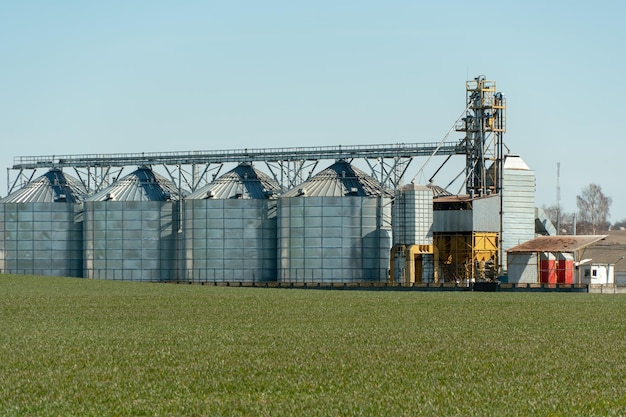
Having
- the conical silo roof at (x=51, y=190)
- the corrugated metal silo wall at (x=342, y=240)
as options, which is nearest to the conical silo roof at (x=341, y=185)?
the corrugated metal silo wall at (x=342, y=240)

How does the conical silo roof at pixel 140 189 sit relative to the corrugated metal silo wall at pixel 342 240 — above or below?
above

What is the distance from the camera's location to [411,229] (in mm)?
94312

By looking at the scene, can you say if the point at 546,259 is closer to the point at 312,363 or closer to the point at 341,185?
the point at 341,185

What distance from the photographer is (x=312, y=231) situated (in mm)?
99938

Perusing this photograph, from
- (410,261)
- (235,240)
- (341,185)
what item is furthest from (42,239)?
(410,261)

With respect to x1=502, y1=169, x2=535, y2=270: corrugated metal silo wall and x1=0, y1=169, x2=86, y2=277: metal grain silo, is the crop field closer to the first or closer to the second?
x1=502, y1=169, x2=535, y2=270: corrugated metal silo wall

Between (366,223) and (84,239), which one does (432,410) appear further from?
(84,239)

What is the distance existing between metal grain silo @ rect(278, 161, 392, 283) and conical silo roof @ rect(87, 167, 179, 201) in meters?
13.8

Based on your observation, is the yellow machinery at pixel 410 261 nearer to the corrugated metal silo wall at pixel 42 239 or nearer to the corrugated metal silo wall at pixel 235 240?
the corrugated metal silo wall at pixel 235 240

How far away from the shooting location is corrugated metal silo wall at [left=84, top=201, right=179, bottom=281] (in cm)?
10700

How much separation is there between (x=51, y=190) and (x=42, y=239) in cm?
530

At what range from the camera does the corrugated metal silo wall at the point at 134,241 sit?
107000mm

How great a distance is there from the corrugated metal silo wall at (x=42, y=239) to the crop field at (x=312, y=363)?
62.4 meters

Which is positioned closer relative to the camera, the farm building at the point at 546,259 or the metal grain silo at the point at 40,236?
the farm building at the point at 546,259
